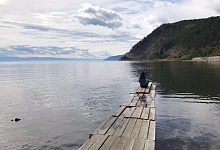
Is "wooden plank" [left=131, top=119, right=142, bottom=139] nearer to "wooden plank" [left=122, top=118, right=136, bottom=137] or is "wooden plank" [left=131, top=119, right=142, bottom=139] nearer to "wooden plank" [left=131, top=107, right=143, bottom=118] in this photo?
"wooden plank" [left=122, top=118, right=136, bottom=137]

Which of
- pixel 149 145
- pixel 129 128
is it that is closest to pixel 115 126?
pixel 129 128

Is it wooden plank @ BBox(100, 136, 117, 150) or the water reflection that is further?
the water reflection

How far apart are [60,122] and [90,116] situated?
3383 millimetres

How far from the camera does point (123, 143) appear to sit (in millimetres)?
10492

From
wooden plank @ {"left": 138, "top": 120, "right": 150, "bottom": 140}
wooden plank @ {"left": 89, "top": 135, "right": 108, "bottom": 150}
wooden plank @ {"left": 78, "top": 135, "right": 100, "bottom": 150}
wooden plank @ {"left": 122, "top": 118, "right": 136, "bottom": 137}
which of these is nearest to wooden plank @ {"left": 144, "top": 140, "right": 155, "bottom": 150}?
wooden plank @ {"left": 138, "top": 120, "right": 150, "bottom": 140}

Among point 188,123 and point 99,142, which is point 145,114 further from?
point 99,142

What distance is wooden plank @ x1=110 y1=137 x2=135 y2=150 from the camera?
32.6 ft

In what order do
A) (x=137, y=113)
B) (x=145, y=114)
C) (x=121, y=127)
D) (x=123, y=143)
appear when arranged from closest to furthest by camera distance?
1. (x=123, y=143)
2. (x=121, y=127)
3. (x=145, y=114)
4. (x=137, y=113)

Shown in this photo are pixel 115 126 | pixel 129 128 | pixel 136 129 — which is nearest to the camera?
pixel 136 129

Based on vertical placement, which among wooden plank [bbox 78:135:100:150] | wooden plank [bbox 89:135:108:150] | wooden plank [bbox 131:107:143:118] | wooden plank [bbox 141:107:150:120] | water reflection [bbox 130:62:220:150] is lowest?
water reflection [bbox 130:62:220:150]

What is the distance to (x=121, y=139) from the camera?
11.1m

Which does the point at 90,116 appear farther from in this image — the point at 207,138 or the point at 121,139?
the point at 207,138

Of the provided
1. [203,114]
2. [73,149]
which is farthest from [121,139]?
[203,114]

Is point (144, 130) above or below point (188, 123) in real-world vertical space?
above
